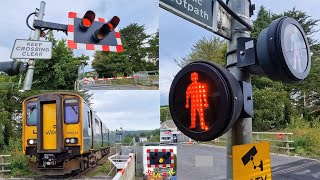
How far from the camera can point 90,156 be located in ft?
21.5

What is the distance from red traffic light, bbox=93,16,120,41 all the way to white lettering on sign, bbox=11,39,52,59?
0.73m

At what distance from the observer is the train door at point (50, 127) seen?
208 inches

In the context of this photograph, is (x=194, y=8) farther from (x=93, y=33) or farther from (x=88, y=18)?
(x=93, y=33)

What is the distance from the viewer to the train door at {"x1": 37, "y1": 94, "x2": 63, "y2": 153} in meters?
5.29

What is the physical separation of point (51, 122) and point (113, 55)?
2.33 m

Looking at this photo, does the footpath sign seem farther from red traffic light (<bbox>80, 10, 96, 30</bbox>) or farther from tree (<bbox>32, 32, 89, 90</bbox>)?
tree (<bbox>32, 32, 89, 90</bbox>)

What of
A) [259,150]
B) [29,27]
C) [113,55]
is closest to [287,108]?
[113,55]

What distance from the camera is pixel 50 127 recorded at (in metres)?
5.41

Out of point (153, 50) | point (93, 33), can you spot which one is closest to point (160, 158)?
point (153, 50)

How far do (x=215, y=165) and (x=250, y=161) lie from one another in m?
2.76

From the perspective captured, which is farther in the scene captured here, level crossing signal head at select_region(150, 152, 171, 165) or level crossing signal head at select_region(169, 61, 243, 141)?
level crossing signal head at select_region(150, 152, 171, 165)

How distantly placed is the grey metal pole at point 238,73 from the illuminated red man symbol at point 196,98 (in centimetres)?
20

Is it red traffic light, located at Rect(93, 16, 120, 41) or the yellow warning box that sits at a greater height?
red traffic light, located at Rect(93, 16, 120, 41)

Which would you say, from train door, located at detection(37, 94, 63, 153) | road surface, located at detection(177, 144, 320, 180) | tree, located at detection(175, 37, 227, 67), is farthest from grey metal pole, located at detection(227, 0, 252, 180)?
train door, located at detection(37, 94, 63, 153)
